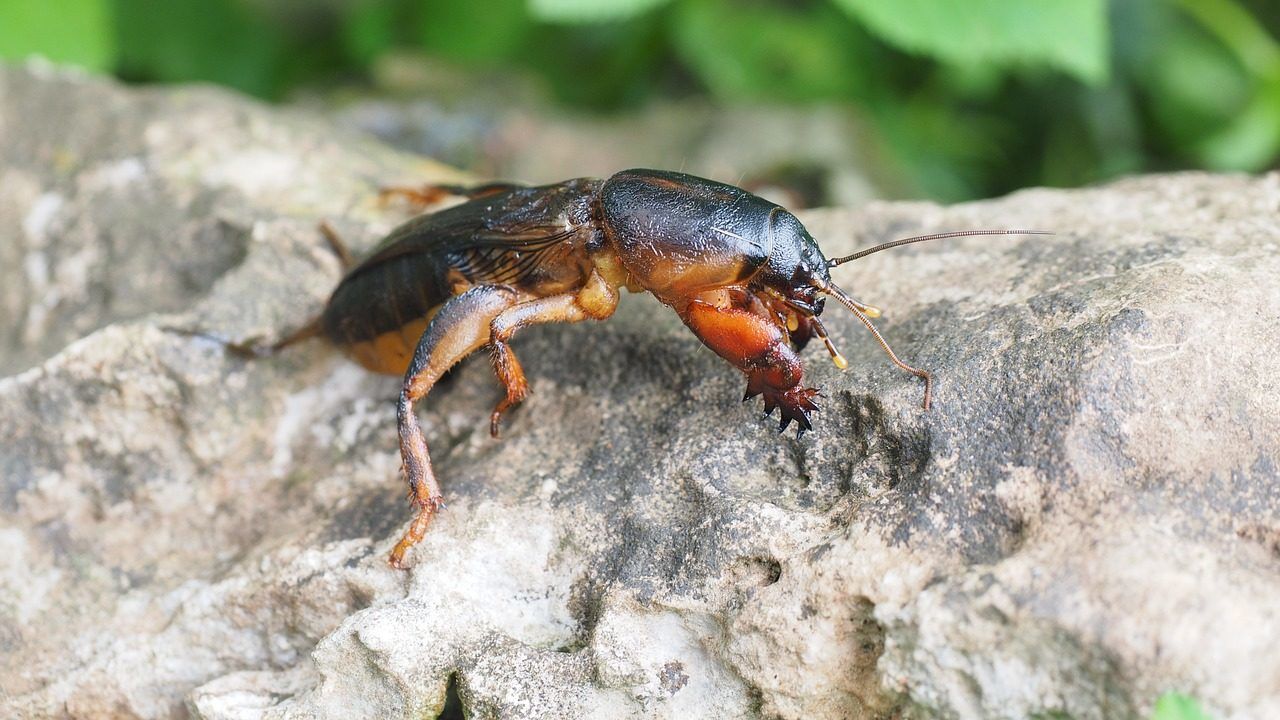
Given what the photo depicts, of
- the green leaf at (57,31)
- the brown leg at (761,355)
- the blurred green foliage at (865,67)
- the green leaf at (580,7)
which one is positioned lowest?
the blurred green foliage at (865,67)

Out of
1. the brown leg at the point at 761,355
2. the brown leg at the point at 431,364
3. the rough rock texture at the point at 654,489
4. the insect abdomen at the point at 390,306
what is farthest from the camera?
the insect abdomen at the point at 390,306

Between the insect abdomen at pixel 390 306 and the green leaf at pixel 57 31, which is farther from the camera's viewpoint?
the green leaf at pixel 57 31

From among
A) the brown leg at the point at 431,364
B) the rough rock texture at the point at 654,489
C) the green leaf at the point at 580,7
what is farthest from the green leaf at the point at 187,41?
the brown leg at the point at 431,364

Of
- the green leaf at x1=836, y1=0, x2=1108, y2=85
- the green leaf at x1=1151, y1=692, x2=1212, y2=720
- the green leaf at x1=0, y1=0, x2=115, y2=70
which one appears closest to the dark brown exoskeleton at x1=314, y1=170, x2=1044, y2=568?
the green leaf at x1=1151, y1=692, x2=1212, y2=720

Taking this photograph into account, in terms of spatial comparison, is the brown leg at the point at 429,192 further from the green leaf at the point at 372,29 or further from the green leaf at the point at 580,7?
→ the green leaf at the point at 372,29

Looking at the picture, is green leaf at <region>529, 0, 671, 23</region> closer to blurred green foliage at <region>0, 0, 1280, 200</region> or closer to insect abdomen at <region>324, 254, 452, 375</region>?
insect abdomen at <region>324, 254, 452, 375</region>

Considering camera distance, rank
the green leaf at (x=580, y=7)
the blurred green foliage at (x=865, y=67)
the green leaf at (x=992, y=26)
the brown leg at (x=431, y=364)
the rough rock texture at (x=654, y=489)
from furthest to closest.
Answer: the blurred green foliage at (x=865, y=67) → the green leaf at (x=992, y=26) → the green leaf at (x=580, y=7) → the brown leg at (x=431, y=364) → the rough rock texture at (x=654, y=489)

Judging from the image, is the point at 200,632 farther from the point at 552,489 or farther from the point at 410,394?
the point at 552,489
